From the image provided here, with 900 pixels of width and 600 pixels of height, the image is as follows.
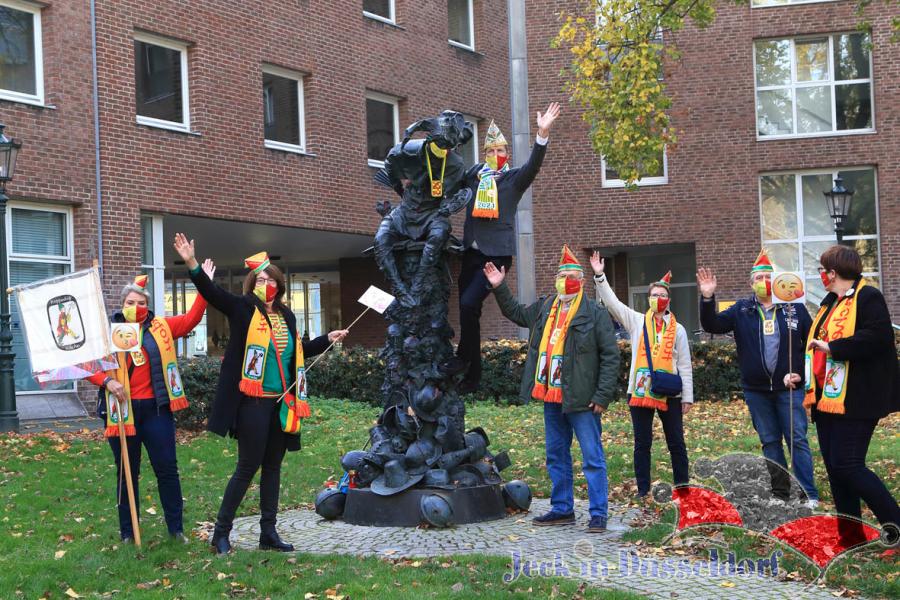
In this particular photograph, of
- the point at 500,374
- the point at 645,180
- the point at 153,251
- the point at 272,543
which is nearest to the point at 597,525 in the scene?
the point at 272,543

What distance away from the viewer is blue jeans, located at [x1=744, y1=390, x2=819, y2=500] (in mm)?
8633

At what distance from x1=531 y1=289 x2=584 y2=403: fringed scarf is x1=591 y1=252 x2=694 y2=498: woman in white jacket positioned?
815 mm

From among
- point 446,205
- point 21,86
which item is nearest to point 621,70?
point 446,205

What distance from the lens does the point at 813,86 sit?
2508cm

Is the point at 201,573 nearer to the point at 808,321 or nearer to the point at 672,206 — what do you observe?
the point at 808,321

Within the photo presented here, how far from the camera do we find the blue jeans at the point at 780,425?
28.3 ft

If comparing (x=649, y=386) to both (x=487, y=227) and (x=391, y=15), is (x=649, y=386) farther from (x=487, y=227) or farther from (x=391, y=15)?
(x=391, y=15)

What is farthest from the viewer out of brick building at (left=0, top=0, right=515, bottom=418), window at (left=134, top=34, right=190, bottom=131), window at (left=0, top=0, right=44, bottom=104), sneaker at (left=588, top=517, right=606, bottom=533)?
window at (left=134, top=34, right=190, bottom=131)

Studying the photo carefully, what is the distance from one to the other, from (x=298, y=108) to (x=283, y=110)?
1.28 ft

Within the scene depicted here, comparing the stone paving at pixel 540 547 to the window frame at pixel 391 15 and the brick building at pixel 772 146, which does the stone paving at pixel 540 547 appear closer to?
the window frame at pixel 391 15

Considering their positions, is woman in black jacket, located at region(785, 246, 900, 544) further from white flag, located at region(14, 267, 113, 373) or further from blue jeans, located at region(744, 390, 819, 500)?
white flag, located at region(14, 267, 113, 373)

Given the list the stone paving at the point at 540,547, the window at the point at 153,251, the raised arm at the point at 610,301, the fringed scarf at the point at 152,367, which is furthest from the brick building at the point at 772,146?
the fringed scarf at the point at 152,367

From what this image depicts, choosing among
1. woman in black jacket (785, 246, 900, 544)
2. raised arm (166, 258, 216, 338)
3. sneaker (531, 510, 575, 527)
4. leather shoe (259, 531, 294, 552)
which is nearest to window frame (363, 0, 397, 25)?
raised arm (166, 258, 216, 338)

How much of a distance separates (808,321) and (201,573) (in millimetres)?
5098
